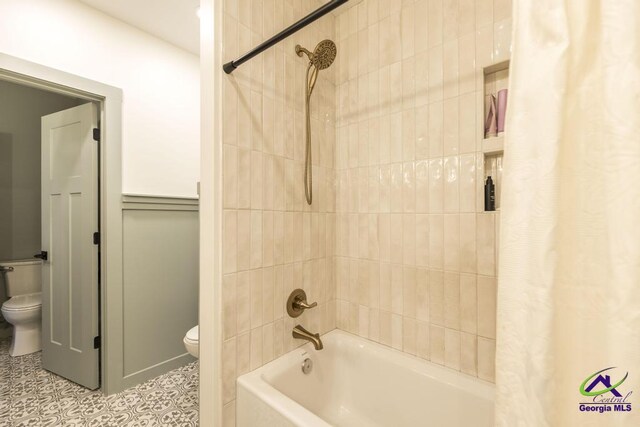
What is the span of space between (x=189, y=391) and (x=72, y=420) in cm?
63

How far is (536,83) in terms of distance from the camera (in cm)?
51

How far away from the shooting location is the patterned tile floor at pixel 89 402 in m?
1.68

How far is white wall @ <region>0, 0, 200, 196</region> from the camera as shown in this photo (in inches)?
66.9

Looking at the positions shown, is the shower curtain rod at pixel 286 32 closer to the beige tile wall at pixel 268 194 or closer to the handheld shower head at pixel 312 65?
the beige tile wall at pixel 268 194

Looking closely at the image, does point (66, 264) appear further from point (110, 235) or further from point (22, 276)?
point (22, 276)

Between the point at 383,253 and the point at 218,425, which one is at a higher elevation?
the point at 383,253

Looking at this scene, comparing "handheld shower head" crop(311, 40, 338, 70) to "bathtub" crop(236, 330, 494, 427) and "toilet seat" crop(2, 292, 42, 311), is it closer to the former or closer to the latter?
"bathtub" crop(236, 330, 494, 427)

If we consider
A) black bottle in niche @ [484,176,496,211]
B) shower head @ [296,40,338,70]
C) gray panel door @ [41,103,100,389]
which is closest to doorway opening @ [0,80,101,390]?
gray panel door @ [41,103,100,389]

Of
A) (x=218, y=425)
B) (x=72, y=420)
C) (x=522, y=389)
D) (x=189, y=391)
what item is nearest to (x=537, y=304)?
(x=522, y=389)

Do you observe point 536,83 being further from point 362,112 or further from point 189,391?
point 189,391

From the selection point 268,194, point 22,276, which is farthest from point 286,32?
point 22,276

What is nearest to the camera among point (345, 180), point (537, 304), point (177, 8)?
point (537, 304)

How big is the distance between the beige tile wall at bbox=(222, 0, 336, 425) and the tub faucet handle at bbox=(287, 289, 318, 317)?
0.12ft

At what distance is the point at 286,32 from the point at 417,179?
0.81 m
